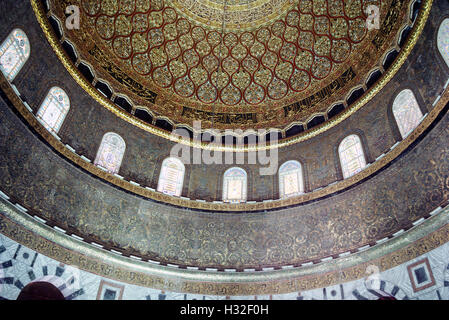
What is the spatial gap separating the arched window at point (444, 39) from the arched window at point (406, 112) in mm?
1285

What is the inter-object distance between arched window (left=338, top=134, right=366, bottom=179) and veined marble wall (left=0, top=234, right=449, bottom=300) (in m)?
3.13

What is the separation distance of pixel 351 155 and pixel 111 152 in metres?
7.81

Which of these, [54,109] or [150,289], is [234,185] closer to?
[150,289]

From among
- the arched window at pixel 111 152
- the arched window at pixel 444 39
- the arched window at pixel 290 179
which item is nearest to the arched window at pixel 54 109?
the arched window at pixel 111 152

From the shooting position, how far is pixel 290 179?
1235 cm

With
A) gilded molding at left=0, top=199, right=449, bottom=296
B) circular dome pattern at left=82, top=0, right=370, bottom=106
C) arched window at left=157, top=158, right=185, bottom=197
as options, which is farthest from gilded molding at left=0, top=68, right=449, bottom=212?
circular dome pattern at left=82, top=0, right=370, bottom=106

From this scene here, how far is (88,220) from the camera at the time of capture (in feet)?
33.4

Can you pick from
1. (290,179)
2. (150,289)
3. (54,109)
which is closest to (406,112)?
(290,179)

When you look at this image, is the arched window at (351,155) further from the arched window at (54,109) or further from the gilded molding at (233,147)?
the arched window at (54,109)

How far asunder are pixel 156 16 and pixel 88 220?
8424mm

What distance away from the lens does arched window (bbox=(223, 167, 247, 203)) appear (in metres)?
12.6

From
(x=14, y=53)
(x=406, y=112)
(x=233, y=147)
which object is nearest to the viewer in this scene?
(x=14, y=53)

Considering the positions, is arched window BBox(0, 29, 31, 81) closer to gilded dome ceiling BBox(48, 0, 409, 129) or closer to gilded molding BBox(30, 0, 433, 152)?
gilded molding BBox(30, 0, 433, 152)
